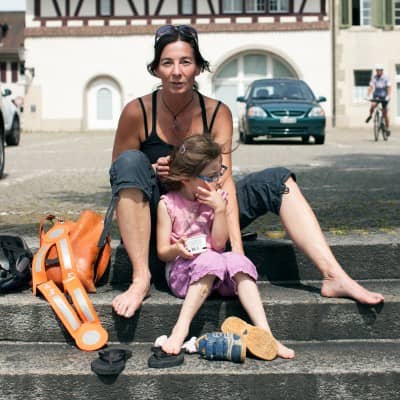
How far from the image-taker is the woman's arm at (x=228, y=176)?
3912mm

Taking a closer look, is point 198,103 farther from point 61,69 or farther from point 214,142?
point 61,69

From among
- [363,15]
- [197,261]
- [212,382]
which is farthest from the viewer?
[363,15]

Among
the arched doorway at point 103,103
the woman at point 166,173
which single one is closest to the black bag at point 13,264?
the woman at point 166,173

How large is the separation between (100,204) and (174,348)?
401 cm

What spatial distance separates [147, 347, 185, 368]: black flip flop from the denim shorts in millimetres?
776

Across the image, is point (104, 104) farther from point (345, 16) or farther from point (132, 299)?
point (132, 299)

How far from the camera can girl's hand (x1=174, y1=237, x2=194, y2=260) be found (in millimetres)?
3783

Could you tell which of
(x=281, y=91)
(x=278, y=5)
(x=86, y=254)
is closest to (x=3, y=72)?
(x=278, y=5)

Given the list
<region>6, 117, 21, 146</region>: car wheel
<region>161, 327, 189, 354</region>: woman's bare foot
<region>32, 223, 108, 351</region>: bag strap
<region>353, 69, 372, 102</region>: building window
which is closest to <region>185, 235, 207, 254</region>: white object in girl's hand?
<region>161, 327, 189, 354</region>: woman's bare foot

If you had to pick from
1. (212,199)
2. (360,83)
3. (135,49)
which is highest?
(135,49)

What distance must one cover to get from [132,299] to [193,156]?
2.23 feet

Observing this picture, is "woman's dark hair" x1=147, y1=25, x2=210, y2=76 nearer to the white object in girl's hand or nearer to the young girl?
the young girl

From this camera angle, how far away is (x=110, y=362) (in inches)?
132

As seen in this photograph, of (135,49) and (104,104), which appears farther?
(104,104)
